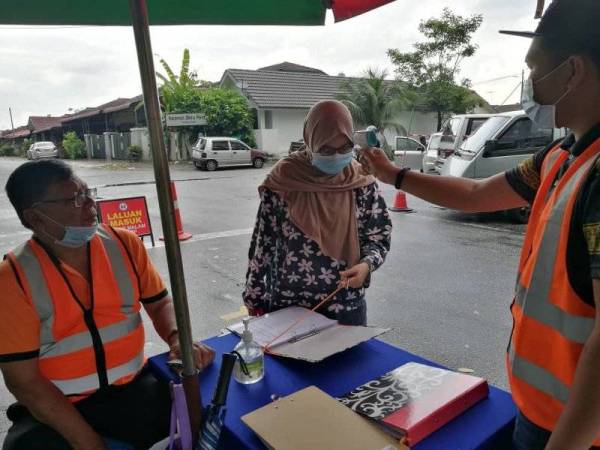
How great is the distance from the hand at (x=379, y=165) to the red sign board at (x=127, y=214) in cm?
449

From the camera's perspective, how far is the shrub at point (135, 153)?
23953 millimetres

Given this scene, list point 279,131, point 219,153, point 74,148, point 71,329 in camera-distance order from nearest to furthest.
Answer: point 71,329 < point 219,153 < point 279,131 < point 74,148

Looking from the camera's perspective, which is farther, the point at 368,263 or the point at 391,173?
the point at 368,263

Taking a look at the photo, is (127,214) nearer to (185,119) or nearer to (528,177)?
(528,177)

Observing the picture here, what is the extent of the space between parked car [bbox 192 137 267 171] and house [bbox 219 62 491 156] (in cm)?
347

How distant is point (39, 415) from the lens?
139cm

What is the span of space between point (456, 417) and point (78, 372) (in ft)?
4.08

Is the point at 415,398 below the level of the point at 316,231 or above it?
below

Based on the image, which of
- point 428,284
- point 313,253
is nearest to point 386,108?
point 428,284

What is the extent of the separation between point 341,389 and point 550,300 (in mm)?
675

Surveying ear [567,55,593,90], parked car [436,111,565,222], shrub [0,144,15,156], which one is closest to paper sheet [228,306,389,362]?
ear [567,55,593,90]

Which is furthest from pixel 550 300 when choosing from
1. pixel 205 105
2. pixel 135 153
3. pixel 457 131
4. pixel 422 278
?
pixel 135 153

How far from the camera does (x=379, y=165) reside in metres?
1.78

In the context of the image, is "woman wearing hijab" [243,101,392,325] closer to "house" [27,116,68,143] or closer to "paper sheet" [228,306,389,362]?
"paper sheet" [228,306,389,362]
